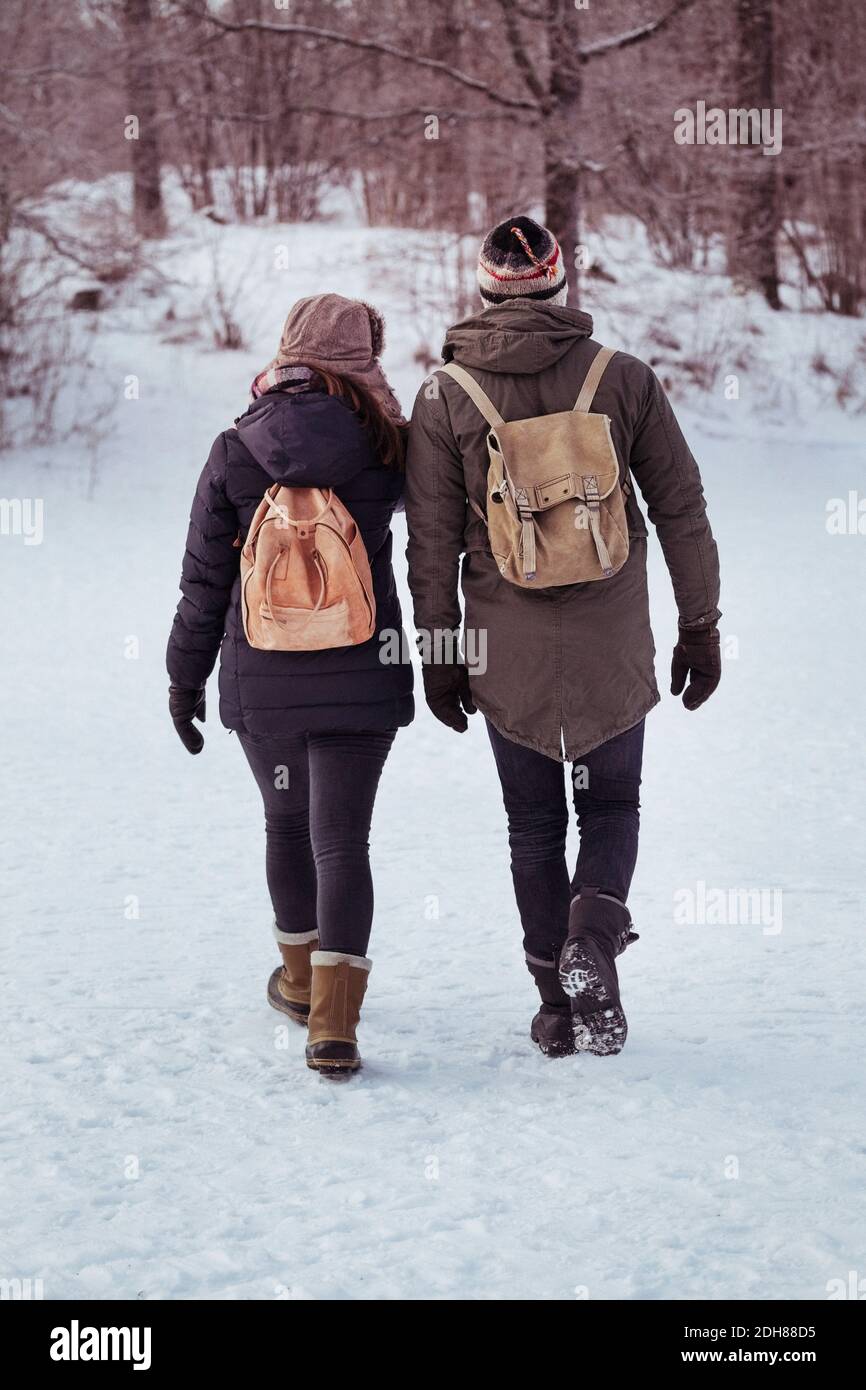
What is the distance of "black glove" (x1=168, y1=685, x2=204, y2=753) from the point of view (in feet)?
10.8

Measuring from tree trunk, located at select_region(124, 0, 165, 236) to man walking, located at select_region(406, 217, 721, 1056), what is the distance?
11.4 meters

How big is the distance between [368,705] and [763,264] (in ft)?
41.3

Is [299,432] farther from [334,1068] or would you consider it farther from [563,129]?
[563,129]

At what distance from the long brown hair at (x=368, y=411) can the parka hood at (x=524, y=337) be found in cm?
20

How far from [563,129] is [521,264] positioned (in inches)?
391

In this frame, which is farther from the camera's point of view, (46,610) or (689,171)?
(689,171)

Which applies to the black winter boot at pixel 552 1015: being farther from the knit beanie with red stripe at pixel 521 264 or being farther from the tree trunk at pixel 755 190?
the tree trunk at pixel 755 190

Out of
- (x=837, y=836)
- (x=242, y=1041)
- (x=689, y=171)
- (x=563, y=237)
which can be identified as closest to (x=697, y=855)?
(x=837, y=836)

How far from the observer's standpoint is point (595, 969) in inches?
117

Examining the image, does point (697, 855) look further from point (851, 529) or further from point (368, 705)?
point (851, 529)

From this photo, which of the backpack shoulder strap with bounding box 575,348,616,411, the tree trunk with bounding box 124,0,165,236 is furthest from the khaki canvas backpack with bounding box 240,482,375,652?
the tree trunk with bounding box 124,0,165,236

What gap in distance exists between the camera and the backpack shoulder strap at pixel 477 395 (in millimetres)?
2967

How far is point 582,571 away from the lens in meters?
2.96

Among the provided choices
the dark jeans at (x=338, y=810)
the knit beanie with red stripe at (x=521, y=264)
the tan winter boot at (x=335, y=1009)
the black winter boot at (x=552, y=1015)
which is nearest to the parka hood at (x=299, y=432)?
the knit beanie with red stripe at (x=521, y=264)
